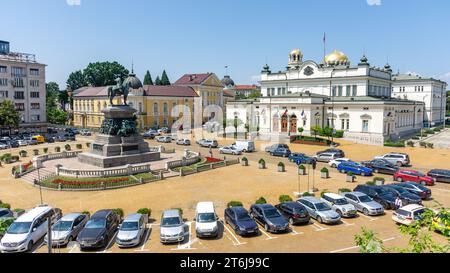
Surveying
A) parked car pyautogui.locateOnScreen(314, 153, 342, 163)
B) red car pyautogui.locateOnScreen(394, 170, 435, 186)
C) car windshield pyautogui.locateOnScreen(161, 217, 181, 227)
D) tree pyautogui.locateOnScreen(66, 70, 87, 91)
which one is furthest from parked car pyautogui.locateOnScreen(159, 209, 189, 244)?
tree pyautogui.locateOnScreen(66, 70, 87, 91)

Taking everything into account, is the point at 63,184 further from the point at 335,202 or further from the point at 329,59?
the point at 329,59

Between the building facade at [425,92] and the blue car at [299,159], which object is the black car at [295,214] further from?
the building facade at [425,92]

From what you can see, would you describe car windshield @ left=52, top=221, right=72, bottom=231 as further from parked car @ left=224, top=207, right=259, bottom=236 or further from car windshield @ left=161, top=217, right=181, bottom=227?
parked car @ left=224, top=207, right=259, bottom=236

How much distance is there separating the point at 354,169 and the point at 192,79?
223 feet

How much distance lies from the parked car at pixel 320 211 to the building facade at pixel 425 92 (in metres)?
89.8

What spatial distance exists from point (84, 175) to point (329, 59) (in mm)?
69791

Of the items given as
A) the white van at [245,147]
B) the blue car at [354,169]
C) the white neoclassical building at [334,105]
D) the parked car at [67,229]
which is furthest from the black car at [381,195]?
the white neoclassical building at [334,105]

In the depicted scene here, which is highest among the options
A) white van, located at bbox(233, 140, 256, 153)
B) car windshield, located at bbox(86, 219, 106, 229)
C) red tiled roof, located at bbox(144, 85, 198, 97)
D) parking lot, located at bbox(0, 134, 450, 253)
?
red tiled roof, located at bbox(144, 85, 198, 97)

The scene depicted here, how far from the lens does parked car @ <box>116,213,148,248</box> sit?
663 inches

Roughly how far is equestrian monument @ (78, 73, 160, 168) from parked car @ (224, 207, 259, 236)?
68.2 feet

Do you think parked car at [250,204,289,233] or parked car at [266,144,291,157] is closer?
parked car at [250,204,289,233]

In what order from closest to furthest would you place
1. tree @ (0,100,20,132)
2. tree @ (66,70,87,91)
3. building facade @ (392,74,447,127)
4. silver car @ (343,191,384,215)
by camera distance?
silver car @ (343,191,384,215)
tree @ (0,100,20,132)
building facade @ (392,74,447,127)
tree @ (66,70,87,91)
